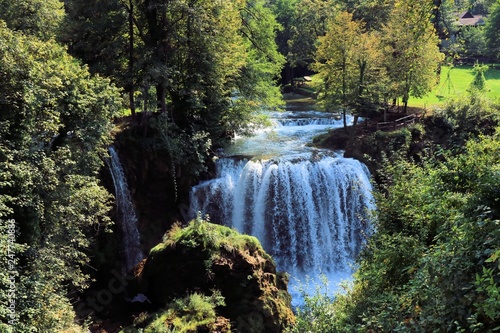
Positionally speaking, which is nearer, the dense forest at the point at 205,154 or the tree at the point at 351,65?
the dense forest at the point at 205,154

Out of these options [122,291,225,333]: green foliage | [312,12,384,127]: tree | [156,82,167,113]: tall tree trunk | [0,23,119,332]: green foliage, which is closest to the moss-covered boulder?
[122,291,225,333]: green foliage

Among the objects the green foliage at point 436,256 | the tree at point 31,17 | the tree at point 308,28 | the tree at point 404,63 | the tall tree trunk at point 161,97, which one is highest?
the tree at point 308,28

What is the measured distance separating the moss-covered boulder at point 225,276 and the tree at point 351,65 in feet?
45.9

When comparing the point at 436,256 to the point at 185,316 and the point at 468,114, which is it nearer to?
the point at 185,316

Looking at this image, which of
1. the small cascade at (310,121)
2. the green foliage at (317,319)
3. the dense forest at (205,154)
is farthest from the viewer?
the small cascade at (310,121)

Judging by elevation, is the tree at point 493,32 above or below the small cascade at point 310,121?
above

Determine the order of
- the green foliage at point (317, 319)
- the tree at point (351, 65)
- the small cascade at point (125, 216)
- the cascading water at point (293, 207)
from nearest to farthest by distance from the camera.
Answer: the green foliage at point (317, 319)
the small cascade at point (125, 216)
the cascading water at point (293, 207)
the tree at point (351, 65)

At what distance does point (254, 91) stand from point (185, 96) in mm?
4384

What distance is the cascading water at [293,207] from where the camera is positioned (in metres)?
17.5

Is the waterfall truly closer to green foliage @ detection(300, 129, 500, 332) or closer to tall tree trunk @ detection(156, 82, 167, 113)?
tall tree trunk @ detection(156, 82, 167, 113)

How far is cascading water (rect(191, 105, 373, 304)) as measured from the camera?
57.4 feet

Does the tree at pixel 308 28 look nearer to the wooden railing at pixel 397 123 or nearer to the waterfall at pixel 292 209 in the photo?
the wooden railing at pixel 397 123

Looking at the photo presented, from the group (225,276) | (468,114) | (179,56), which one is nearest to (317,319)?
(225,276)

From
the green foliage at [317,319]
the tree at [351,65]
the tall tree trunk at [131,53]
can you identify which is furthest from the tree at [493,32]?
the green foliage at [317,319]
